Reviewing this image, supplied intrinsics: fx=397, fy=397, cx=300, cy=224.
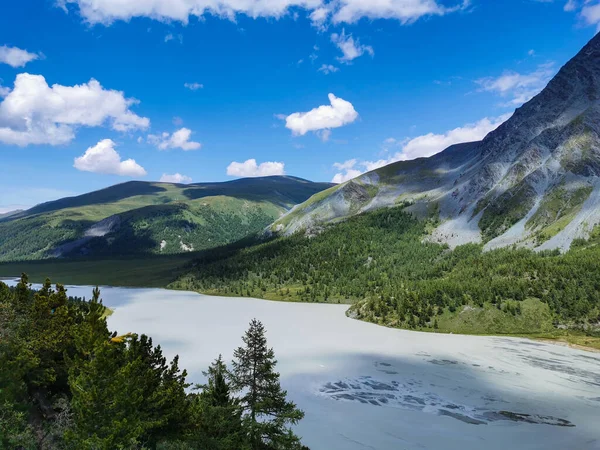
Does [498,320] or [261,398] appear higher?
[261,398]

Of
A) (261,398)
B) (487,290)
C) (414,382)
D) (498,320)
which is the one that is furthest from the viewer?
(487,290)

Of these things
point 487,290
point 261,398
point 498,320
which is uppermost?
point 487,290

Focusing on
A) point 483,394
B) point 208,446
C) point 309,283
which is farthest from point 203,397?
point 309,283

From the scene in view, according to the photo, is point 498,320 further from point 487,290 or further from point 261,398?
point 261,398

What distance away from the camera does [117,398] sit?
22562mm

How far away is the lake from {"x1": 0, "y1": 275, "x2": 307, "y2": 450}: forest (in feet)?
52.5

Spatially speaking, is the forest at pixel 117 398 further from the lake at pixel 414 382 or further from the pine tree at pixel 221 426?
the lake at pixel 414 382

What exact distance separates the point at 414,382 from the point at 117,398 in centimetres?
4730

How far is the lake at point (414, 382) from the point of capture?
40.7 meters

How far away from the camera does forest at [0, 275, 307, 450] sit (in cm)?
2214

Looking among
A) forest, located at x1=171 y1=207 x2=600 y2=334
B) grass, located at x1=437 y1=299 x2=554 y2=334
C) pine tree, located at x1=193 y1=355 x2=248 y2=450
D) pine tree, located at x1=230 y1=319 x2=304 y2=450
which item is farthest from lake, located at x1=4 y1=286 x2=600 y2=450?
pine tree, located at x1=193 y1=355 x2=248 y2=450

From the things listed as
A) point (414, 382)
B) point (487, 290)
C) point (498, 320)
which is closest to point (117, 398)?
point (414, 382)

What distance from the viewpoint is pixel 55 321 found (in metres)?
34.9

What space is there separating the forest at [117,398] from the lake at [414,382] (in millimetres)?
15991
